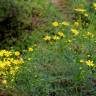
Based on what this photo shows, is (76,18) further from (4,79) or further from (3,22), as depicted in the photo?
(4,79)

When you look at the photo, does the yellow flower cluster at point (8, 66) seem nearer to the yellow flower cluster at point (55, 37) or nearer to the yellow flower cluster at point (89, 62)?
the yellow flower cluster at point (89, 62)

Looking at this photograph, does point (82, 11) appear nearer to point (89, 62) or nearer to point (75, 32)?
point (75, 32)

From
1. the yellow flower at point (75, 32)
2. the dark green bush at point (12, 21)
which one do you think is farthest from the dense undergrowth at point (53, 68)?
the dark green bush at point (12, 21)

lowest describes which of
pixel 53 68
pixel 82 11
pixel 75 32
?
pixel 53 68

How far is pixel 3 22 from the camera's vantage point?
22.6 ft

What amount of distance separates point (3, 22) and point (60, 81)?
203 cm

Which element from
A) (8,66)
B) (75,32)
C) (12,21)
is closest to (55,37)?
(75,32)

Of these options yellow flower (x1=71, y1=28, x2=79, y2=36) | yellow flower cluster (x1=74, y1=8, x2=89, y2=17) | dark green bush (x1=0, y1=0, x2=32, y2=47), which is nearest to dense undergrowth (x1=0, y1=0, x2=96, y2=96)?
yellow flower (x1=71, y1=28, x2=79, y2=36)

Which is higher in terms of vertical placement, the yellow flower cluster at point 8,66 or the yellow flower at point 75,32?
the yellow flower at point 75,32

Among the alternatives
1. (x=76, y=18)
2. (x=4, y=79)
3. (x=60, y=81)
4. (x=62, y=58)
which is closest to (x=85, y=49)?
(x=62, y=58)

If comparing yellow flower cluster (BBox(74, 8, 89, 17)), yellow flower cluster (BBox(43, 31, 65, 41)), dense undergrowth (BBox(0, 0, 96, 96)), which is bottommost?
dense undergrowth (BBox(0, 0, 96, 96))

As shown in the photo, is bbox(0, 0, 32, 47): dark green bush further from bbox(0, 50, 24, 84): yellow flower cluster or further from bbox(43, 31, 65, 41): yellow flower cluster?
bbox(0, 50, 24, 84): yellow flower cluster

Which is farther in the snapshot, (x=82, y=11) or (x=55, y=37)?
(x=82, y=11)

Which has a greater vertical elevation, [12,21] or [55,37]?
[12,21]
